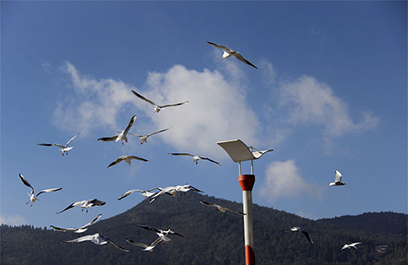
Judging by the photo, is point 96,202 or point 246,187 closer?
point 246,187

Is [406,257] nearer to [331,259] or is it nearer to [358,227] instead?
[331,259]

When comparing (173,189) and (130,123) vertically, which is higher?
(130,123)

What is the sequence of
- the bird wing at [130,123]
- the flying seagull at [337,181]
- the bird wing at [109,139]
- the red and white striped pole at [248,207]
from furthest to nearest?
the flying seagull at [337,181]
the bird wing at [130,123]
the bird wing at [109,139]
the red and white striped pole at [248,207]

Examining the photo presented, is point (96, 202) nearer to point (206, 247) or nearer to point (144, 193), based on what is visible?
point (144, 193)

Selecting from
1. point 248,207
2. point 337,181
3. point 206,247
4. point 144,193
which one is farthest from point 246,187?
point 206,247

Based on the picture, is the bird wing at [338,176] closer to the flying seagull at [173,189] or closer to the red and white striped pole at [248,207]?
the flying seagull at [173,189]

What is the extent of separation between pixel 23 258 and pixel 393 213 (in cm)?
11668

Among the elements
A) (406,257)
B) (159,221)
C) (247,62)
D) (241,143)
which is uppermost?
(159,221)

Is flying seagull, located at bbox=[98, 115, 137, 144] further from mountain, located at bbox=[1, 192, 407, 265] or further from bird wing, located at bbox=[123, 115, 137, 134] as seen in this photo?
mountain, located at bbox=[1, 192, 407, 265]

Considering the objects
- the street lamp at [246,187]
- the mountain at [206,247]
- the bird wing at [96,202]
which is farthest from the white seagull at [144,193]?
the mountain at [206,247]

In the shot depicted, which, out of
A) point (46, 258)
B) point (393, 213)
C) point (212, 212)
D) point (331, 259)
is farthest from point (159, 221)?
point (393, 213)

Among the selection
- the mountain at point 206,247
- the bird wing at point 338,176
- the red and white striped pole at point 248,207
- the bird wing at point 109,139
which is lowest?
the red and white striped pole at point 248,207

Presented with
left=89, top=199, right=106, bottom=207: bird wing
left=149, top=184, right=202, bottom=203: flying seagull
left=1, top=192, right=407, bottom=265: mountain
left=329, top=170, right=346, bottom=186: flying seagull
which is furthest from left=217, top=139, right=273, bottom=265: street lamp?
left=1, top=192, right=407, bottom=265: mountain

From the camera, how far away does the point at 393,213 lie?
17312cm
